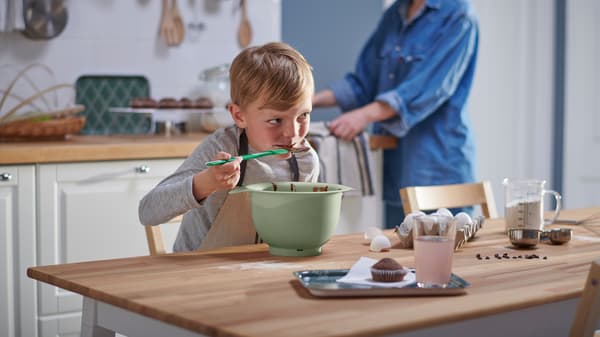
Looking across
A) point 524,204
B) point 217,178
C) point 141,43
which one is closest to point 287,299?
point 217,178

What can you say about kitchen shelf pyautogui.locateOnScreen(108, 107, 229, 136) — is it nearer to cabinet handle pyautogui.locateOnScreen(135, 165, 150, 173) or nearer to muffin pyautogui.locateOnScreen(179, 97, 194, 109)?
muffin pyautogui.locateOnScreen(179, 97, 194, 109)

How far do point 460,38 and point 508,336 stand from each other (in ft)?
7.50

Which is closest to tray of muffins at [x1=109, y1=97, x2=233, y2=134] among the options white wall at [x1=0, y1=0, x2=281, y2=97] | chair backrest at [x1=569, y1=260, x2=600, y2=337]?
white wall at [x1=0, y1=0, x2=281, y2=97]

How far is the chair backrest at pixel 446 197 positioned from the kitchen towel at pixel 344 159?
90 cm

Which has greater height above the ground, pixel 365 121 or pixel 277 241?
pixel 365 121

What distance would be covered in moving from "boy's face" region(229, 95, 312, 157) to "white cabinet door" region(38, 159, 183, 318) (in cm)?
123

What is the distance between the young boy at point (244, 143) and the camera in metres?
2.02

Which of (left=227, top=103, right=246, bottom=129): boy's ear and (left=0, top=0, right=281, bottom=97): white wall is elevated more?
(left=0, top=0, right=281, bottom=97): white wall

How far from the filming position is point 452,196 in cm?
270

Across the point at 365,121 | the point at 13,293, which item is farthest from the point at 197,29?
the point at 13,293

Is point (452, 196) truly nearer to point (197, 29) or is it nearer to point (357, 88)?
point (357, 88)

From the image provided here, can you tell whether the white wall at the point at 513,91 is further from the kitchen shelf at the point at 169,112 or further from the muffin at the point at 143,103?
the muffin at the point at 143,103

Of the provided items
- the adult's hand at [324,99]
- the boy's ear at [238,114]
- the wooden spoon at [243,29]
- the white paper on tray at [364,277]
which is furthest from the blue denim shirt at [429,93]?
the white paper on tray at [364,277]

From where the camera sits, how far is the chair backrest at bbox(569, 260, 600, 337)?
4.69ft
